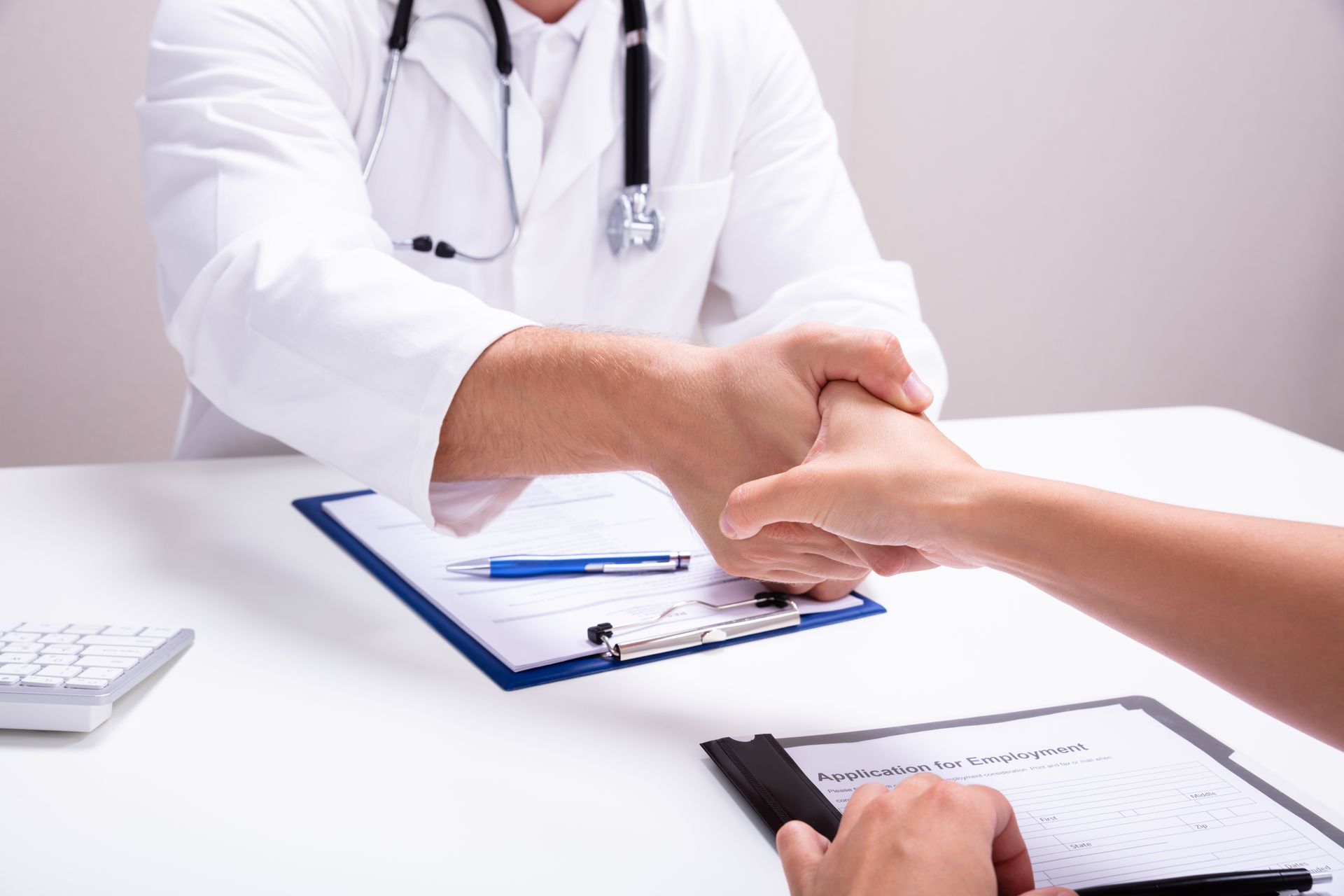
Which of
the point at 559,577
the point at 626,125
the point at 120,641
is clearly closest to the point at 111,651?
the point at 120,641

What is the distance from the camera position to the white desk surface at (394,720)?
52 cm

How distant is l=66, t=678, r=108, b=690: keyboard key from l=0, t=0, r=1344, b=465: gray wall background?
179 centimetres

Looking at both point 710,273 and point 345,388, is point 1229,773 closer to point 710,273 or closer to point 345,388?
point 345,388

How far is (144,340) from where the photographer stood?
225 centimetres

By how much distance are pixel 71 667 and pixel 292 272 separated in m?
0.37

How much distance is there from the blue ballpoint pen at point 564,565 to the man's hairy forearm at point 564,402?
0.07 m

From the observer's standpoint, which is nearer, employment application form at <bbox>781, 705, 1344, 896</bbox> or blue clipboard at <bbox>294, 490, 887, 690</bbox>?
employment application form at <bbox>781, 705, 1344, 896</bbox>

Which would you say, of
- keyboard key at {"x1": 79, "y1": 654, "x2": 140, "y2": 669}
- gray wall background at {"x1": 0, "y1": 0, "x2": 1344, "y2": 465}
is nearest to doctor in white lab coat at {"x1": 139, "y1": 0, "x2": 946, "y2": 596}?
keyboard key at {"x1": 79, "y1": 654, "x2": 140, "y2": 669}

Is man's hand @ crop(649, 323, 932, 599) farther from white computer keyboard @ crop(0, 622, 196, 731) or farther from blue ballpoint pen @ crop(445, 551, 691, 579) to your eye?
white computer keyboard @ crop(0, 622, 196, 731)

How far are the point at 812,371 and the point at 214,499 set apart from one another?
552 mm

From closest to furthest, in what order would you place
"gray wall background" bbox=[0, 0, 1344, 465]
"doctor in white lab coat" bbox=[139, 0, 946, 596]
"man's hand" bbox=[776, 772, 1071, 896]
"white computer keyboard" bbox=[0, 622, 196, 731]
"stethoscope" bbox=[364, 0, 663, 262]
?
"man's hand" bbox=[776, 772, 1071, 896] → "white computer keyboard" bbox=[0, 622, 196, 731] → "doctor in white lab coat" bbox=[139, 0, 946, 596] → "stethoscope" bbox=[364, 0, 663, 262] → "gray wall background" bbox=[0, 0, 1344, 465]

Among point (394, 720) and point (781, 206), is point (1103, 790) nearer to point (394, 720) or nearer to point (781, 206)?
point (394, 720)

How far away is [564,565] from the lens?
33.0 inches

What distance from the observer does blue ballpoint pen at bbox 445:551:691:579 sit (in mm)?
829
